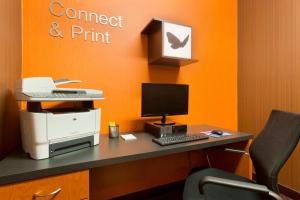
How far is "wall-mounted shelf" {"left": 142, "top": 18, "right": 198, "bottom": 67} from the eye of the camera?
1881 mm

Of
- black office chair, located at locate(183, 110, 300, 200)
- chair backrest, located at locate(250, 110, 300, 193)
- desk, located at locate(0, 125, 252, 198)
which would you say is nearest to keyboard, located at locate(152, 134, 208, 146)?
desk, located at locate(0, 125, 252, 198)

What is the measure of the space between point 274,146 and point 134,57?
1486 millimetres

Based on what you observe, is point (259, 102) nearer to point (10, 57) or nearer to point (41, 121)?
point (41, 121)

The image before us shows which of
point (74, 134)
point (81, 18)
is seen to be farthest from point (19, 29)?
point (74, 134)

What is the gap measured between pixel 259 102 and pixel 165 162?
142 cm

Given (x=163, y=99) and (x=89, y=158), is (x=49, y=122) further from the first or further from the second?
(x=163, y=99)

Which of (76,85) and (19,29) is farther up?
(19,29)

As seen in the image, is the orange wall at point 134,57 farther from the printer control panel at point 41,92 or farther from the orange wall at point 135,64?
the printer control panel at point 41,92

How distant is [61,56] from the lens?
171cm

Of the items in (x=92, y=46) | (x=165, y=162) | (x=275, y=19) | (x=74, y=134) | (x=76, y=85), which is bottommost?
(x=165, y=162)

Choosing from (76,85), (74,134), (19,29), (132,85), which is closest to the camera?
(74,134)

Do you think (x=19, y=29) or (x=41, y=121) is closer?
(x=41, y=121)

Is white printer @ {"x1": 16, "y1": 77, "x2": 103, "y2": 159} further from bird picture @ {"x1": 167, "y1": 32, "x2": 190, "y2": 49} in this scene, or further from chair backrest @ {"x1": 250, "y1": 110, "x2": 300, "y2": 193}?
chair backrest @ {"x1": 250, "y1": 110, "x2": 300, "y2": 193}

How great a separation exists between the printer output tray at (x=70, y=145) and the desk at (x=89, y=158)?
0.11 ft
